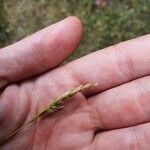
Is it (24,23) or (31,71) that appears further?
(24,23)

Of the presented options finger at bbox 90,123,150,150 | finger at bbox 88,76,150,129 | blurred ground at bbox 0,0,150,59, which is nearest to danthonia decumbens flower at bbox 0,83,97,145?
finger at bbox 88,76,150,129

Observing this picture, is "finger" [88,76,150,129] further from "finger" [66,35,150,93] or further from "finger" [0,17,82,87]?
"finger" [0,17,82,87]

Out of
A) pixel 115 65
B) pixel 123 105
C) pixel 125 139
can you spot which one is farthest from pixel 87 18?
pixel 125 139

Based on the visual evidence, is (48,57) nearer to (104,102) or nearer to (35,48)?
(35,48)

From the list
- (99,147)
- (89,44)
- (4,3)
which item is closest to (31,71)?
(99,147)

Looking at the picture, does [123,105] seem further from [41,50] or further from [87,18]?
[87,18]
